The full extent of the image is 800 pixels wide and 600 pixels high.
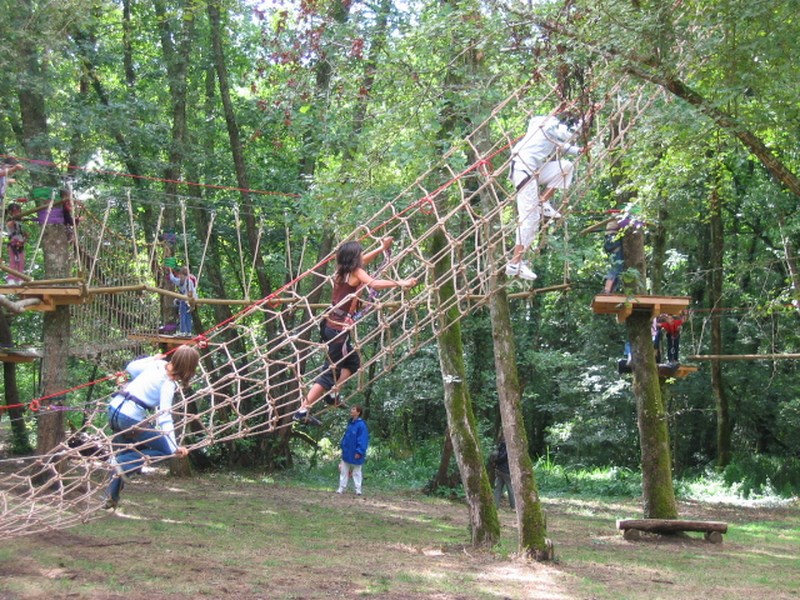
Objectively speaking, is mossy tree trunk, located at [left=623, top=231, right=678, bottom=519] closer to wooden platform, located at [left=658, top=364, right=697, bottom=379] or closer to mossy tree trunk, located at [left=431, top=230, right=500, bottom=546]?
wooden platform, located at [left=658, top=364, right=697, bottom=379]

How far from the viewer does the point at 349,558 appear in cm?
731

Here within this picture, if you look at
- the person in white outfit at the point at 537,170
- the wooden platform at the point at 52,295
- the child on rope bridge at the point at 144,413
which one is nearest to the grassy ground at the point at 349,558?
the child on rope bridge at the point at 144,413

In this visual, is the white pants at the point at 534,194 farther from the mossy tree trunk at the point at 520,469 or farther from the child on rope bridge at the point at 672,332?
the child on rope bridge at the point at 672,332

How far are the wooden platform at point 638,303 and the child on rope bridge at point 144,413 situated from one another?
4633 millimetres

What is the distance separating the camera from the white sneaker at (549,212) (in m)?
5.30

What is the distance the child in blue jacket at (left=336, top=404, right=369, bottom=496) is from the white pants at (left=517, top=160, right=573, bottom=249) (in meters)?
6.64

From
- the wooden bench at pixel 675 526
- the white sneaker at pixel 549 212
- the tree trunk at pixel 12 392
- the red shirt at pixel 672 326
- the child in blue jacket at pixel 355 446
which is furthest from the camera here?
the tree trunk at pixel 12 392

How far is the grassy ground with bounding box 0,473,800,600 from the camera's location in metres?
5.99

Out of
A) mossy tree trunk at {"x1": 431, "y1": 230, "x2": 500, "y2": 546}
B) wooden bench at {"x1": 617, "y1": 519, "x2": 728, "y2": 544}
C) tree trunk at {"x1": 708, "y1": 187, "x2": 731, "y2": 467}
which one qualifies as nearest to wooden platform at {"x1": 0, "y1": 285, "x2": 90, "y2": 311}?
mossy tree trunk at {"x1": 431, "y1": 230, "x2": 500, "y2": 546}

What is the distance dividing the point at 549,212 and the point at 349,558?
3.42 meters

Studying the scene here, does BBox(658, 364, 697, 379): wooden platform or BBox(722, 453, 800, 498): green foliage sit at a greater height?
BBox(658, 364, 697, 379): wooden platform

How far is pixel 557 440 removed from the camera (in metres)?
17.6

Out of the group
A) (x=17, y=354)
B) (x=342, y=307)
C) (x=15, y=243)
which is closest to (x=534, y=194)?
(x=342, y=307)

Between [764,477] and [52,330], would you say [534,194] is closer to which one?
[52,330]
